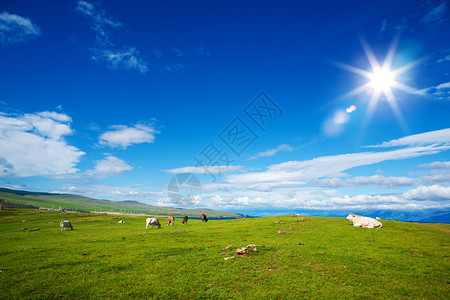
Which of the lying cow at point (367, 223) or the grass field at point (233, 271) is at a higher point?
the lying cow at point (367, 223)

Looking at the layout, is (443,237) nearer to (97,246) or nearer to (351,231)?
(351,231)

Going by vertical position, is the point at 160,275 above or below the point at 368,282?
below

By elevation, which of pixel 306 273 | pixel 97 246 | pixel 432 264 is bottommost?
pixel 97 246

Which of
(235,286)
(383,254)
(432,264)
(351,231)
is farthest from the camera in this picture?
(351,231)

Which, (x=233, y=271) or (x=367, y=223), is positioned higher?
(x=367, y=223)

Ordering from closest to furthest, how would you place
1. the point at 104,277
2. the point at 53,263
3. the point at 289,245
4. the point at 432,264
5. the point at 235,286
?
the point at 235,286, the point at 104,277, the point at 432,264, the point at 53,263, the point at 289,245

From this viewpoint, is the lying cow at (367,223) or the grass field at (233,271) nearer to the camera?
the grass field at (233,271)

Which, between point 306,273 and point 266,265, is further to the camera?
point 266,265

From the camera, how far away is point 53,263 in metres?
19.8

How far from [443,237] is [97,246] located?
164 feet

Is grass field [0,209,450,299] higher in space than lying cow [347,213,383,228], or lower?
lower

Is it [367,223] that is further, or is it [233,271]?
[367,223]

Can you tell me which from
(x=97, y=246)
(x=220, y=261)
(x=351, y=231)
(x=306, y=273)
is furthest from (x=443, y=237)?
(x=97, y=246)

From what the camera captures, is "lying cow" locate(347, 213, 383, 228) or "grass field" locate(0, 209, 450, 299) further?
"lying cow" locate(347, 213, 383, 228)
